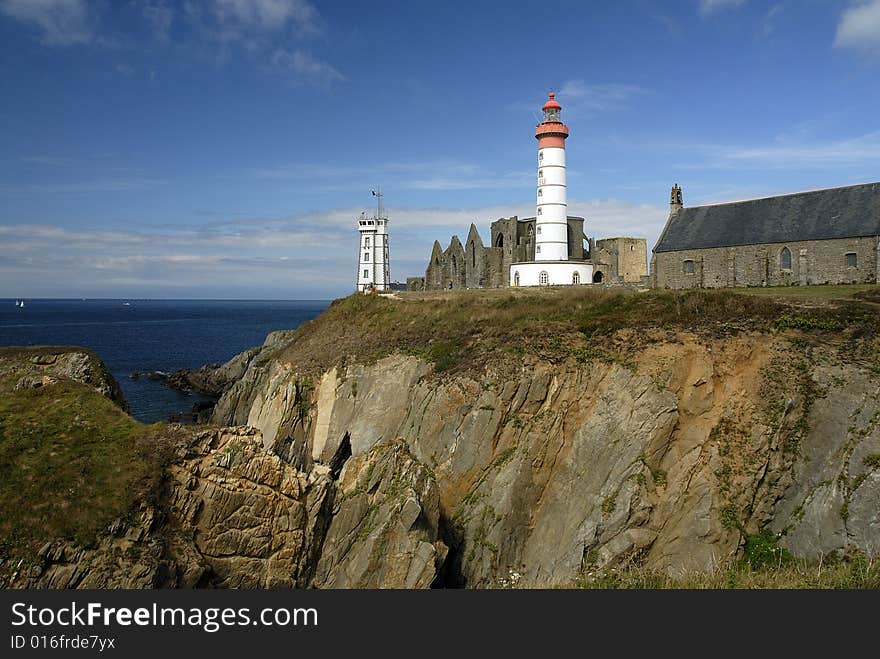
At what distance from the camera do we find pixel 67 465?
15.9 meters

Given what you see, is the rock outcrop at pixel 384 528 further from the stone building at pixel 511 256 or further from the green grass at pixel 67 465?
the stone building at pixel 511 256

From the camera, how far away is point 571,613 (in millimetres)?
7707

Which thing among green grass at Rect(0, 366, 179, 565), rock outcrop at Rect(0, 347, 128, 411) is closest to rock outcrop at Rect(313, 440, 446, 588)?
green grass at Rect(0, 366, 179, 565)

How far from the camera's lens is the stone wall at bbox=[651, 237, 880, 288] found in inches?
1439

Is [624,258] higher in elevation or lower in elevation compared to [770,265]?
higher

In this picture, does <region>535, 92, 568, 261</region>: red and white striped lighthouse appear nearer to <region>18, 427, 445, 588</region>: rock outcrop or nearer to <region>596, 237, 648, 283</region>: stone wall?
<region>596, 237, 648, 283</region>: stone wall

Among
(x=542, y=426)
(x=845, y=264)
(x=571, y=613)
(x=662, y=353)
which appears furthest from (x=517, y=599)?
(x=845, y=264)

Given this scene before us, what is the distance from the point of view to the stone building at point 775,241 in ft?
121

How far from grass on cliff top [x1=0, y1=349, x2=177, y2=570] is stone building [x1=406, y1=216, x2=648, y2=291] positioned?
43.0 meters

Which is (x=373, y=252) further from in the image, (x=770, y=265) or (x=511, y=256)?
(x=770, y=265)

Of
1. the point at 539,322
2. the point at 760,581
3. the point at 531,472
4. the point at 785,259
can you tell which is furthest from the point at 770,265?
the point at 760,581

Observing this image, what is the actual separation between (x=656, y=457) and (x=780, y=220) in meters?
28.7

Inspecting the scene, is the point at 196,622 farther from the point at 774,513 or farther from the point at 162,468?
the point at 774,513

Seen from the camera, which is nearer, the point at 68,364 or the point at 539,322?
the point at 539,322
